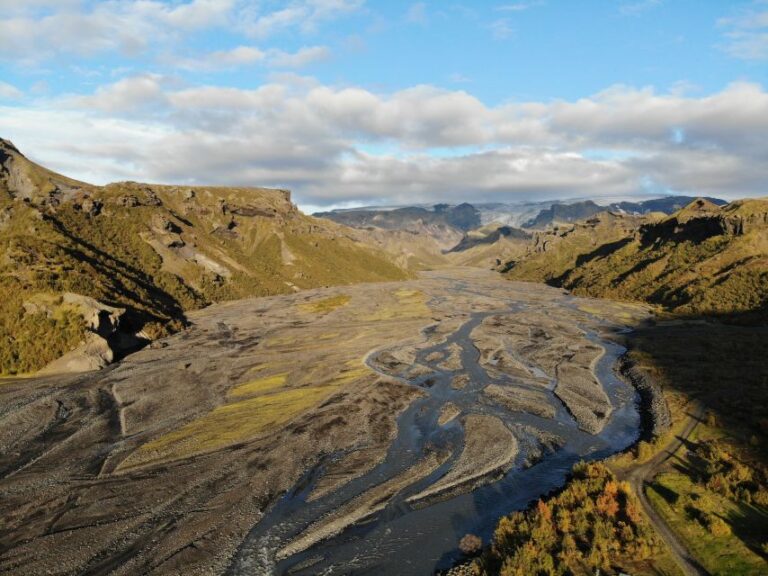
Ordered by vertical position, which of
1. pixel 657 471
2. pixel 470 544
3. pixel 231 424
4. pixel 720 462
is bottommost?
pixel 231 424

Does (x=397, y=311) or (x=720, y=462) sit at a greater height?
(x=720, y=462)

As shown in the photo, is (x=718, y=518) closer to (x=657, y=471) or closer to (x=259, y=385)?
(x=657, y=471)

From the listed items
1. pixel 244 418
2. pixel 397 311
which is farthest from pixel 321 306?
pixel 244 418

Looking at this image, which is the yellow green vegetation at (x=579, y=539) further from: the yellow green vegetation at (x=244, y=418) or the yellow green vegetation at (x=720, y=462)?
the yellow green vegetation at (x=244, y=418)

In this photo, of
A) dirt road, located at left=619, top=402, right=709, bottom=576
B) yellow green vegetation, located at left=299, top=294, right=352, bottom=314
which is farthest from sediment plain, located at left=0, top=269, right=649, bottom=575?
yellow green vegetation, located at left=299, top=294, right=352, bottom=314

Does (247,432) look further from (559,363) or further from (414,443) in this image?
(559,363)

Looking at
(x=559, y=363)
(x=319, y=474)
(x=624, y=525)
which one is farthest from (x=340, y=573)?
(x=559, y=363)
